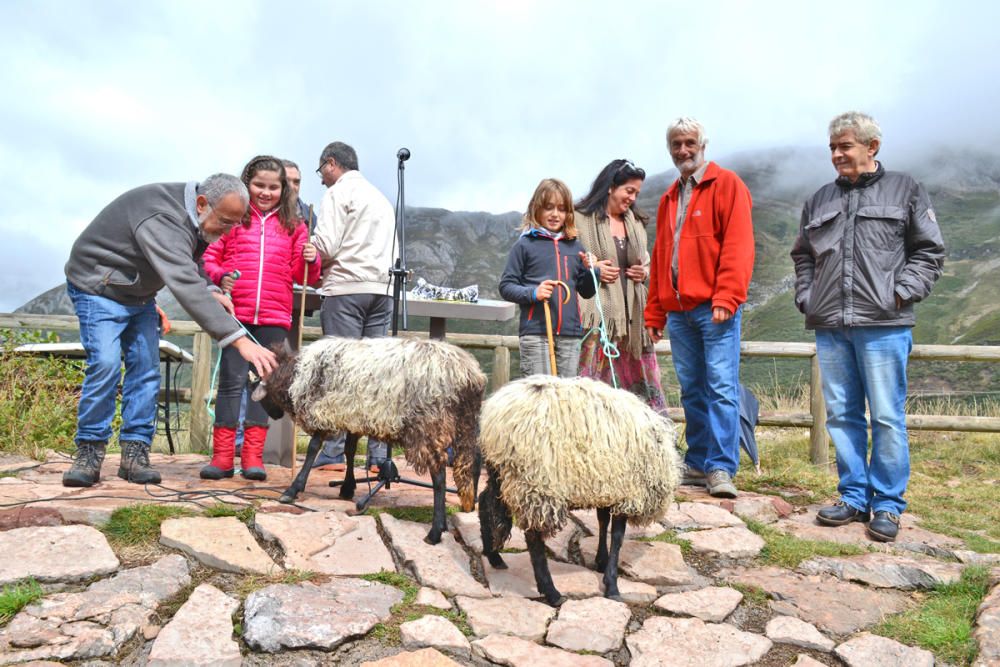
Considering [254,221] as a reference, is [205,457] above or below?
below

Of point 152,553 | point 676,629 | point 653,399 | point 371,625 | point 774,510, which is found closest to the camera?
point 371,625

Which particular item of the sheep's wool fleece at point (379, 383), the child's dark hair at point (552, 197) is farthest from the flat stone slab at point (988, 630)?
the child's dark hair at point (552, 197)

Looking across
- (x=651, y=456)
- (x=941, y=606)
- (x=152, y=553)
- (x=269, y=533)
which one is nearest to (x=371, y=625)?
(x=269, y=533)

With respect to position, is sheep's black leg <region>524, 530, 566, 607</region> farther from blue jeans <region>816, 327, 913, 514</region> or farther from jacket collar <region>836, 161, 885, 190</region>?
jacket collar <region>836, 161, 885, 190</region>

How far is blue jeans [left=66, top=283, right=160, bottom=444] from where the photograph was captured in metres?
4.20

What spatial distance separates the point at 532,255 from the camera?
5.16 metres

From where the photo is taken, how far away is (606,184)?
5660 mm

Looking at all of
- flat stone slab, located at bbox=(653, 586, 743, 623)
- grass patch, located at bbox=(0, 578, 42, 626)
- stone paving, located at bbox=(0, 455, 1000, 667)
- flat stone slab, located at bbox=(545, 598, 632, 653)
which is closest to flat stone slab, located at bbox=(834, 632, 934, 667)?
stone paving, located at bbox=(0, 455, 1000, 667)

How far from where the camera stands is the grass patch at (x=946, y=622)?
303 centimetres

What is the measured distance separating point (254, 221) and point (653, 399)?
10.9 feet

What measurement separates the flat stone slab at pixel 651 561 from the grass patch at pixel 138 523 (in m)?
2.20

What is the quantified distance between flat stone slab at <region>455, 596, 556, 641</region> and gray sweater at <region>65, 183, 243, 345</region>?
2041 millimetres

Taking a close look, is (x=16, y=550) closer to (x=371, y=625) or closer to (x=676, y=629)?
(x=371, y=625)

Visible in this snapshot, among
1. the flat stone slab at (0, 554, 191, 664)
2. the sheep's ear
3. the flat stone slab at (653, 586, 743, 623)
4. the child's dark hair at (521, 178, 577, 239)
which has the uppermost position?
the child's dark hair at (521, 178, 577, 239)
